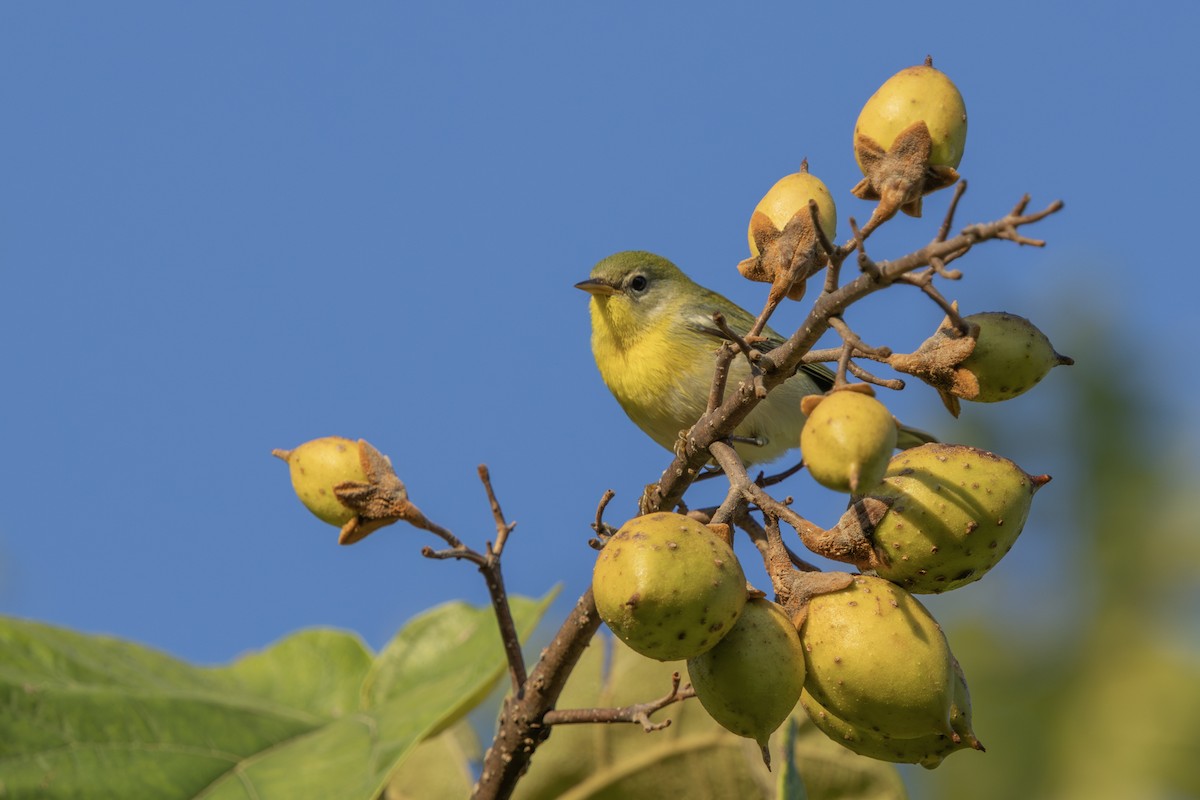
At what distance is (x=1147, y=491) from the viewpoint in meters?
9.53

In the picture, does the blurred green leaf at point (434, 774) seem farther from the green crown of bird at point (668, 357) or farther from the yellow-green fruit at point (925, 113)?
the yellow-green fruit at point (925, 113)

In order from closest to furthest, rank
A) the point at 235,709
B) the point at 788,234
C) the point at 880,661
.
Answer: the point at 880,661 < the point at 788,234 < the point at 235,709

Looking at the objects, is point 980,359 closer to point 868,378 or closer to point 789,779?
point 868,378

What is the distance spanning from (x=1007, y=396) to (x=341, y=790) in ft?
5.22

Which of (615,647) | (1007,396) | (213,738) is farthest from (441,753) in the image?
(1007,396)

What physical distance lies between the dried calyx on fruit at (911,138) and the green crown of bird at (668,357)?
8.32 ft

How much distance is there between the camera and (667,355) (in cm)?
560

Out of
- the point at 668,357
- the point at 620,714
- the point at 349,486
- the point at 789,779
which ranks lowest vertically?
the point at 789,779

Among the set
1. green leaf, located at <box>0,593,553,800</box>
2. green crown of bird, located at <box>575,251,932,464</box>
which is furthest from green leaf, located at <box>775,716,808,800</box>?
green crown of bird, located at <box>575,251,932,464</box>

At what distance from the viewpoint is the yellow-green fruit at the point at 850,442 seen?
1809 mm

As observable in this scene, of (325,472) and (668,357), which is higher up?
(668,357)

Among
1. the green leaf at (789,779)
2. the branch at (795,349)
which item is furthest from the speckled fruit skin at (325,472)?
the green leaf at (789,779)

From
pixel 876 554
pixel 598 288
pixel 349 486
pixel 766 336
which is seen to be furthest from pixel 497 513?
pixel 598 288

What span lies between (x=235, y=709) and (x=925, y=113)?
2150mm
